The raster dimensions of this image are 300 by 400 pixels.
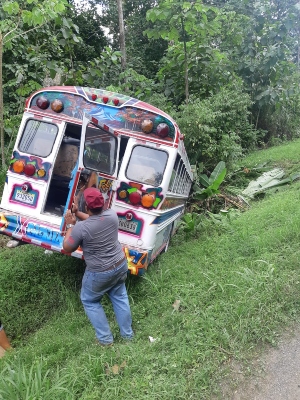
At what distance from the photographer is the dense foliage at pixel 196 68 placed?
8.22 m

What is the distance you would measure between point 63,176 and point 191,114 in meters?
4.11

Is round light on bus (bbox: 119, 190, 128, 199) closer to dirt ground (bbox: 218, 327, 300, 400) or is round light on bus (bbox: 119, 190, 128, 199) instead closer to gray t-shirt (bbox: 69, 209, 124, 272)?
gray t-shirt (bbox: 69, 209, 124, 272)

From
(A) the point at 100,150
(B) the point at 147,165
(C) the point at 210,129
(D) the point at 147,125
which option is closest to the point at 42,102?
(A) the point at 100,150

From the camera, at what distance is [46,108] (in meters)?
4.64

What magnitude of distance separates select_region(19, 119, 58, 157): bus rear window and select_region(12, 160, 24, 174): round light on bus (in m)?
0.18

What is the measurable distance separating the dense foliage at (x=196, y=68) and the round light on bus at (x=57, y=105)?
2.30 m

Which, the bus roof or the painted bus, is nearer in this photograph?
the painted bus

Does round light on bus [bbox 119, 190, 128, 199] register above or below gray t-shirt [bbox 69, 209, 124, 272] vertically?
above

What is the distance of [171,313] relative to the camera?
3.68m

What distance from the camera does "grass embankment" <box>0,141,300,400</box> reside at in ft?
9.34

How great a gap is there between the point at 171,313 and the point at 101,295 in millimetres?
735

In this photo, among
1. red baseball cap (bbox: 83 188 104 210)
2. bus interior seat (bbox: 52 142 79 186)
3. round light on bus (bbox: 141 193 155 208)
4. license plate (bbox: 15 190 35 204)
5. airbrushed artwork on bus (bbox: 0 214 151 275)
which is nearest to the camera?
red baseball cap (bbox: 83 188 104 210)

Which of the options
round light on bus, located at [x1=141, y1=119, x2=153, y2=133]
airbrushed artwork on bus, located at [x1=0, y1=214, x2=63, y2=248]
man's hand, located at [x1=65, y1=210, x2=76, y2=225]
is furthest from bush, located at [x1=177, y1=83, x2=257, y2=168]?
man's hand, located at [x1=65, y1=210, x2=76, y2=225]

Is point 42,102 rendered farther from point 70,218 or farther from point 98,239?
point 98,239
